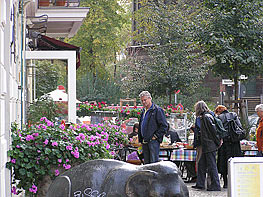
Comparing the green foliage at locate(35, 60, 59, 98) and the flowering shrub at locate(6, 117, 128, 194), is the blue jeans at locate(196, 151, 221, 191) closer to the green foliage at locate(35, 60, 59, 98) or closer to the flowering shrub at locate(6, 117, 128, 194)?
the flowering shrub at locate(6, 117, 128, 194)

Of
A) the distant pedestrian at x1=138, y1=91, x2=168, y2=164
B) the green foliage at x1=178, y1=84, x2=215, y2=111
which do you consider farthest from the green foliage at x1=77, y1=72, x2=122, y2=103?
the distant pedestrian at x1=138, y1=91, x2=168, y2=164

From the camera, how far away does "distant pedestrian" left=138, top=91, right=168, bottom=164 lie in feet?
33.4

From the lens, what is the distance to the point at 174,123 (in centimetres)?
1772

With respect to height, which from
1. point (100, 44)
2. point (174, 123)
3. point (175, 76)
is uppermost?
point (100, 44)

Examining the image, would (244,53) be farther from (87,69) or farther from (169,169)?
(87,69)

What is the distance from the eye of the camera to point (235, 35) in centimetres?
1619

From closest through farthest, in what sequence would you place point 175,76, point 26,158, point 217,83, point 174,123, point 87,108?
point 26,158 < point 174,123 < point 87,108 < point 175,76 < point 217,83

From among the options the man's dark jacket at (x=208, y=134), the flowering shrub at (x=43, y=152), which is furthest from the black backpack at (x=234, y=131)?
the flowering shrub at (x=43, y=152)

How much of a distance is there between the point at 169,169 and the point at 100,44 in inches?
1320

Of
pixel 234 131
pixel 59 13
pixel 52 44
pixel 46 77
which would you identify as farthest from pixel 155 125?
pixel 46 77

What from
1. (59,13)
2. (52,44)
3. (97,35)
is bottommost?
(52,44)

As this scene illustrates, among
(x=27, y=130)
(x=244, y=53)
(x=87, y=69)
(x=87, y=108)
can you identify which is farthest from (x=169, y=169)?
(x=87, y=69)

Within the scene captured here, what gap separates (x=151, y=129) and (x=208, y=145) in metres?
1.43

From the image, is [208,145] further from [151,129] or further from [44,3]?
[44,3]
